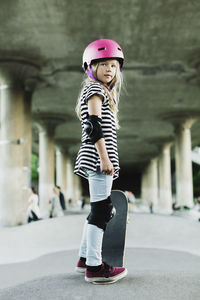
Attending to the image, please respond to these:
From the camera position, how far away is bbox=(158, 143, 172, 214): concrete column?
46.1 m

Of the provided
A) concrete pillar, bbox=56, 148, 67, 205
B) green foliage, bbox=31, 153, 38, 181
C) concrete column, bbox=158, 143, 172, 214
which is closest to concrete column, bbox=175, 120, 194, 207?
concrete column, bbox=158, 143, 172, 214

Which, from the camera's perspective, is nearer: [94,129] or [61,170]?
[94,129]

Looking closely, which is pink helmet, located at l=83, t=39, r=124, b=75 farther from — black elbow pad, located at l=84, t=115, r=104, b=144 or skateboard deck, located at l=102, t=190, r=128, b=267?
skateboard deck, located at l=102, t=190, r=128, b=267

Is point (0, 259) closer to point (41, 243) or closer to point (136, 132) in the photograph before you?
point (41, 243)

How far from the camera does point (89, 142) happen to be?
3.69 m

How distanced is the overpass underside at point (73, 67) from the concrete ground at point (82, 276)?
8.59 metres

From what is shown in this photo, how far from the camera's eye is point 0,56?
18922mm

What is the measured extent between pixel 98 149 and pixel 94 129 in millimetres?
196

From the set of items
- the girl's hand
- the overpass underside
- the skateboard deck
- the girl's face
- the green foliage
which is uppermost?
the overpass underside

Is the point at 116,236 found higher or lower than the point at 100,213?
lower

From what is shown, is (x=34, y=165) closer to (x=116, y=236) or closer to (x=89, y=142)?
(x=116, y=236)

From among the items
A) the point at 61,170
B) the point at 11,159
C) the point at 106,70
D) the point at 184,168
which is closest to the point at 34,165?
the point at 61,170

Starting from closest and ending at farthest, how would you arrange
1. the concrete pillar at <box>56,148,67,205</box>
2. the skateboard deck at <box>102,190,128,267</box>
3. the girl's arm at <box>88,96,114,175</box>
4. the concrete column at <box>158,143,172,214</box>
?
1. the girl's arm at <box>88,96,114,175</box>
2. the skateboard deck at <box>102,190,128,267</box>
3. the concrete pillar at <box>56,148,67,205</box>
4. the concrete column at <box>158,143,172,214</box>

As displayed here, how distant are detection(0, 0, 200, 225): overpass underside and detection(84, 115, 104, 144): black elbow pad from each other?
11.4 metres
